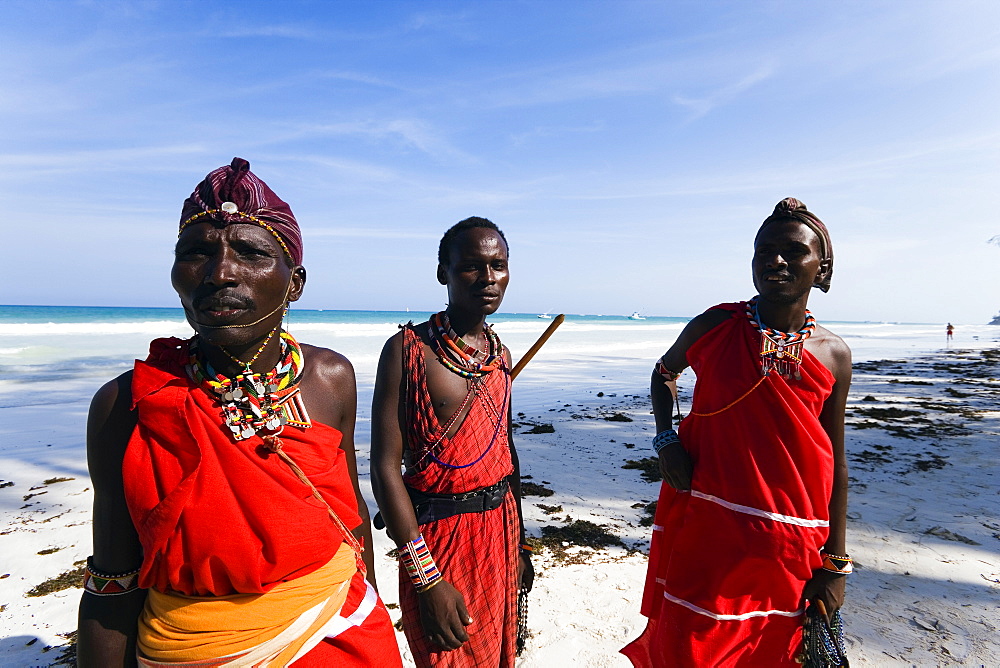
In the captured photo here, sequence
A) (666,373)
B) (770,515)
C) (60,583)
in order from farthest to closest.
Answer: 1. (60,583)
2. (666,373)
3. (770,515)

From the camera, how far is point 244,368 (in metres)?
1.49

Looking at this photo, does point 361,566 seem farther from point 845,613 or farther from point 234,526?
point 845,613

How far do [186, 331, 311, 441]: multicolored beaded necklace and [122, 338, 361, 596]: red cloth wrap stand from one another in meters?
0.03

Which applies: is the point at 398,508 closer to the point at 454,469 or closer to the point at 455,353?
the point at 454,469

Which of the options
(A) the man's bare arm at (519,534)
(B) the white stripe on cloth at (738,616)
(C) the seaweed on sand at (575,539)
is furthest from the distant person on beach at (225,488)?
(C) the seaweed on sand at (575,539)

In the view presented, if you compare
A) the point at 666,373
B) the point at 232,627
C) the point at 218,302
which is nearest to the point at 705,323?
the point at 666,373

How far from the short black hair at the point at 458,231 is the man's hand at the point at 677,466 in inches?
46.2

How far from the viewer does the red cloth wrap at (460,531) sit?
2.18 m

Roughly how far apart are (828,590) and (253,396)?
232 cm

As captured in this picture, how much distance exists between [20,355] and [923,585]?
2463 cm

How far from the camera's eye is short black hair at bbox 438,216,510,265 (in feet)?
7.90

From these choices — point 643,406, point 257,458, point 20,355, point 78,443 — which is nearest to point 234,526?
point 257,458

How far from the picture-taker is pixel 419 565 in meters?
2.02

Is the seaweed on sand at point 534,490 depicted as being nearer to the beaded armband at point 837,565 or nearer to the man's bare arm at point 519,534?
the man's bare arm at point 519,534
